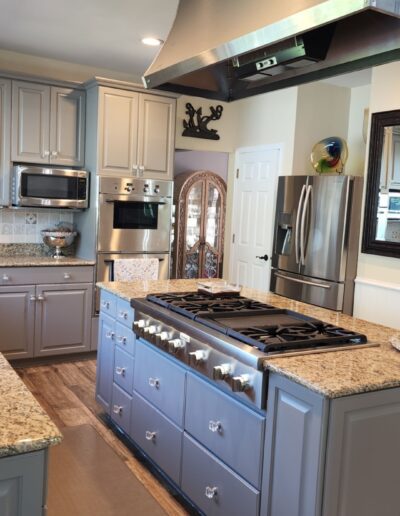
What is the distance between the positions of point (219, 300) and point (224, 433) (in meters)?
0.93

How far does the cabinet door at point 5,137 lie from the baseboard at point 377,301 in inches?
118

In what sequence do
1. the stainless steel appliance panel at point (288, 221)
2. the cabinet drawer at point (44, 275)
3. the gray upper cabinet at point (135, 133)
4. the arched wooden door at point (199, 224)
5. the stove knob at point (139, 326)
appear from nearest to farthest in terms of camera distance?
the stove knob at point (139, 326)
the cabinet drawer at point (44, 275)
the gray upper cabinet at point (135, 133)
the stainless steel appliance panel at point (288, 221)
the arched wooden door at point (199, 224)

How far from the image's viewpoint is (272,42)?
5.86 ft

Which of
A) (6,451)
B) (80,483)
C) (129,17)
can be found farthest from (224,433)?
(129,17)

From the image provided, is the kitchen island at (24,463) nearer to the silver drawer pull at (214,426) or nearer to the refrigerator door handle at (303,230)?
the silver drawer pull at (214,426)

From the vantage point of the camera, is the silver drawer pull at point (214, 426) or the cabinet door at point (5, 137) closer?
the silver drawer pull at point (214, 426)

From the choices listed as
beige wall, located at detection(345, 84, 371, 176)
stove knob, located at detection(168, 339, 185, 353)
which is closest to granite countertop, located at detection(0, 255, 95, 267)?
stove knob, located at detection(168, 339, 185, 353)

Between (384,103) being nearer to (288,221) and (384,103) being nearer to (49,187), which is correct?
(288,221)

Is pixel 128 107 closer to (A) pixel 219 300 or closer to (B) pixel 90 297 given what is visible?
(B) pixel 90 297

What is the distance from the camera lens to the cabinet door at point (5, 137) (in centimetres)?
436

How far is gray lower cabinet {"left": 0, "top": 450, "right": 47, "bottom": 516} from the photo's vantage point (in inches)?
49.1

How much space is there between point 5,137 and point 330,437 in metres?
3.71

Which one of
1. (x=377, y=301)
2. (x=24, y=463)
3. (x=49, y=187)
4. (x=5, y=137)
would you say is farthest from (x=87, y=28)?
(x=24, y=463)

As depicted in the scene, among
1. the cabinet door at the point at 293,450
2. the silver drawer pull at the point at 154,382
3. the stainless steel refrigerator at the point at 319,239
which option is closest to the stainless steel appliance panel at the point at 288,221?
the stainless steel refrigerator at the point at 319,239
